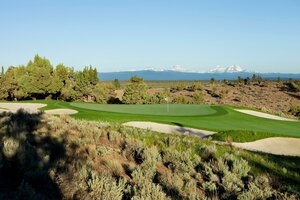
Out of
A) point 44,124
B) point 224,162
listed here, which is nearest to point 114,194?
point 224,162

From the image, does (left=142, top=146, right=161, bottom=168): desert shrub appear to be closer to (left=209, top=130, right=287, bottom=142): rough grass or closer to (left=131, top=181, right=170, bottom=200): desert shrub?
(left=131, top=181, right=170, bottom=200): desert shrub

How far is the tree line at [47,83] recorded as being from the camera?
162ft

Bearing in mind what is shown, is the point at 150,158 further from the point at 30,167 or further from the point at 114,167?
the point at 30,167

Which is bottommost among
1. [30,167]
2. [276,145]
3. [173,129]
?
[276,145]

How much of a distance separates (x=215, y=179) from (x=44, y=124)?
7.01 m

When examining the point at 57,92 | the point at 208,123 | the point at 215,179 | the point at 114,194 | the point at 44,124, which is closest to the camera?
the point at 114,194

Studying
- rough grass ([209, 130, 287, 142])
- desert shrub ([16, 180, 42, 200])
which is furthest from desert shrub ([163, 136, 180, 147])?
desert shrub ([16, 180, 42, 200])

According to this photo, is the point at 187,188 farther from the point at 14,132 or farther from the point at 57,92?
the point at 57,92

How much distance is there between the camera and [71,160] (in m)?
8.10

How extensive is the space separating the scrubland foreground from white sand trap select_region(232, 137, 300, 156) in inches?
194

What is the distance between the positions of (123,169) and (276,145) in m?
10.4

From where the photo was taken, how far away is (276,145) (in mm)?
16391

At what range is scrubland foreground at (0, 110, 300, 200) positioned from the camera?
609 centimetres

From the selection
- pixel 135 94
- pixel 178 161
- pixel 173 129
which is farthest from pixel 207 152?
pixel 135 94
